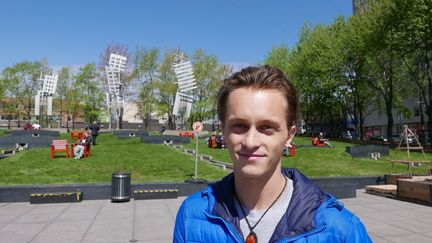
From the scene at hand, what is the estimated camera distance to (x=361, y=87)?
148ft

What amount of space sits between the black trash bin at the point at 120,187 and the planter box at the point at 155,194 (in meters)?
0.56

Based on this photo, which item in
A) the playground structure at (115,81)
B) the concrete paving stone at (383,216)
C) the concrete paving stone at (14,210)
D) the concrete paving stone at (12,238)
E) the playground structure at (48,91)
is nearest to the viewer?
the concrete paving stone at (12,238)

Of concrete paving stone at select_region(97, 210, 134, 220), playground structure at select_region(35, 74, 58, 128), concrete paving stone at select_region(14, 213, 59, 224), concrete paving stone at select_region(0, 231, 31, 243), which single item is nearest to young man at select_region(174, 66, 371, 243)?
concrete paving stone at select_region(0, 231, 31, 243)

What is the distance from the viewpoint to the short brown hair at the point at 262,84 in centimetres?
192

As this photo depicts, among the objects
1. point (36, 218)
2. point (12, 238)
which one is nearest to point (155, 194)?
point (36, 218)

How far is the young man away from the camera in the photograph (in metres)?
1.86

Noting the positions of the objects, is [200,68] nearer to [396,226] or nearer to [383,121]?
[383,121]

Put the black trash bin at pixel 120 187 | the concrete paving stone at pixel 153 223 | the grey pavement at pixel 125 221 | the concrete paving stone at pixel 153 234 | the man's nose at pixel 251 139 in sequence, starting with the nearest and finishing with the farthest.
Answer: the man's nose at pixel 251 139
the concrete paving stone at pixel 153 234
the grey pavement at pixel 125 221
the concrete paving stone at pixel 153 223
the black trash bin at pixel 120 187

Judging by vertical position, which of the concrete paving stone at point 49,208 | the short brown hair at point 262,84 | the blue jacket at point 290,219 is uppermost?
the short brown hair at point 262,84

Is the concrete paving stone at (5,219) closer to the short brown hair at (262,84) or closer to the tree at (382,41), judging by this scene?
the short brown hair at (262,84)

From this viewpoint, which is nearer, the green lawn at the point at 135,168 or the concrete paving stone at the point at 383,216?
the concrete paving stone at the point at 383,216

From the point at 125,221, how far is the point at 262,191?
8.71m

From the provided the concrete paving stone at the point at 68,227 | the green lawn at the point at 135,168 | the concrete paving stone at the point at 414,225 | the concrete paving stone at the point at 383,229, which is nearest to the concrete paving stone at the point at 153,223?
the concrete paving stone at the point at 68,227

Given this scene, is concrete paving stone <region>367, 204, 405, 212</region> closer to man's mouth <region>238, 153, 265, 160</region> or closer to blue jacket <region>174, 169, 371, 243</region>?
blue jacket <region>174, 169, 371, 243</region>
